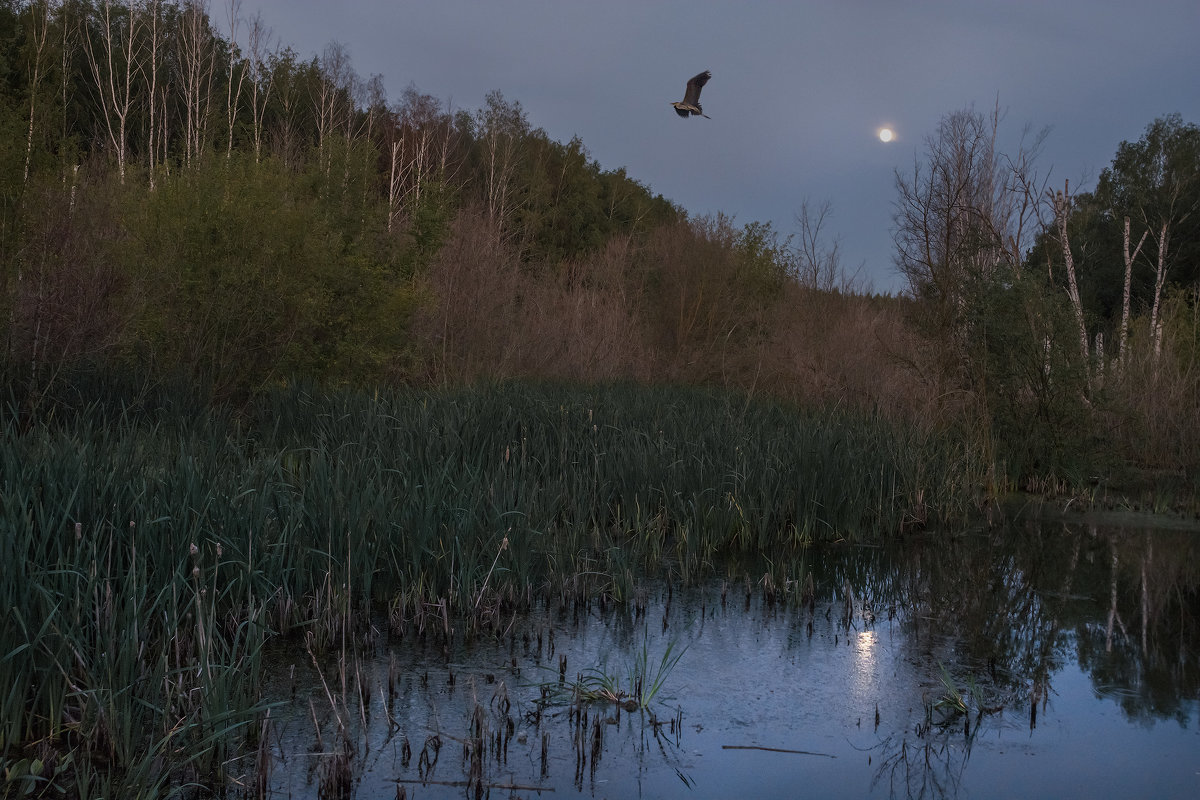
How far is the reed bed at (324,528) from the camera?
3223 mm

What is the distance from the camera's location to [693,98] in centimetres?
1073

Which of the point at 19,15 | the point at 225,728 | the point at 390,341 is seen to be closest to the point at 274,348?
the point at 390,341

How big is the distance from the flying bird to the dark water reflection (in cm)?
598

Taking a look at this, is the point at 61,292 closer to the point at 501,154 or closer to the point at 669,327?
the point at 669,327

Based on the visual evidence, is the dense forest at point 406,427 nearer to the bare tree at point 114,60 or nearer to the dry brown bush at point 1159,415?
the dry brown bush at point 1159,415

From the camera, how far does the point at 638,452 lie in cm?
754

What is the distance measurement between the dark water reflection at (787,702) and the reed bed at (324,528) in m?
0.30

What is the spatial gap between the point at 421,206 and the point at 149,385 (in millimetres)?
9080

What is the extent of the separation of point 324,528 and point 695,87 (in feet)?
25.2

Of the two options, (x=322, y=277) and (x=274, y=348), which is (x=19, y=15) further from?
(x=274, y=348)

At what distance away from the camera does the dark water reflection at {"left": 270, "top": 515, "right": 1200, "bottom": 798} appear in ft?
11.1

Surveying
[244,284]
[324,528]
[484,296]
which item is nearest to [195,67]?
[484,296]

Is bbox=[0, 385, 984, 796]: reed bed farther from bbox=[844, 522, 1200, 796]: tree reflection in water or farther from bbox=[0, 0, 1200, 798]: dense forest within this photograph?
bbox=[844, 522, 1200, 796]: tree reflection in water

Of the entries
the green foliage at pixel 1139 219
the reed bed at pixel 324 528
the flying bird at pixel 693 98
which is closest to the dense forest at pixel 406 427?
the reed bed at pixel 324 528
